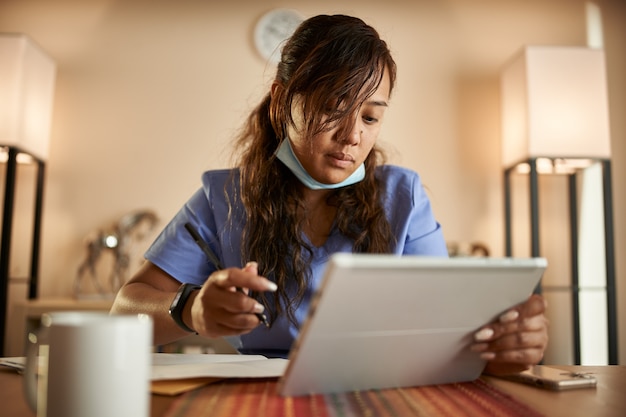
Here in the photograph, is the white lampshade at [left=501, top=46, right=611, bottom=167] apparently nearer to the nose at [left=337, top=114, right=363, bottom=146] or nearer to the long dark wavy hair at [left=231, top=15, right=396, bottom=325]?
the long dark wavy hair at [left=231, top=15, right=396, bottom=325]

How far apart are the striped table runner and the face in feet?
1.86

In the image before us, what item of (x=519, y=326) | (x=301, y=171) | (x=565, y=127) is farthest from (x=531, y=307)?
(x=565, y=127)

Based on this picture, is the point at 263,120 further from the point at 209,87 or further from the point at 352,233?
the point at 209,87

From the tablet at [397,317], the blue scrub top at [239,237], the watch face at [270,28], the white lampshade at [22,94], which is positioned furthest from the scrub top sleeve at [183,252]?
the watch face at [270,28]

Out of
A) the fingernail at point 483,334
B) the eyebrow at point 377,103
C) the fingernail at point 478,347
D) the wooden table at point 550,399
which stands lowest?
the wooden table at point 550,399

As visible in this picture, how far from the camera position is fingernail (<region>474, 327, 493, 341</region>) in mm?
728

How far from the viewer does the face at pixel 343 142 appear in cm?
118

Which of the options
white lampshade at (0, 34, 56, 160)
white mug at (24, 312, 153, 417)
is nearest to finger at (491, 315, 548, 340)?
white mug at (24, 312, 153, 417)

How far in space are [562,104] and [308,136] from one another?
6.36 ft

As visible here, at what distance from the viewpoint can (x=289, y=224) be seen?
1.28 meters

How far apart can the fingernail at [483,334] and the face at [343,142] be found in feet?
1.77

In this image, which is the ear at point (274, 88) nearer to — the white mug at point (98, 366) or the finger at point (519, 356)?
the finger at point (519, 356)

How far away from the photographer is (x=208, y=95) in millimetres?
3180

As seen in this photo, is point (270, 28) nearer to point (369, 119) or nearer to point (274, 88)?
point (274, 88)
